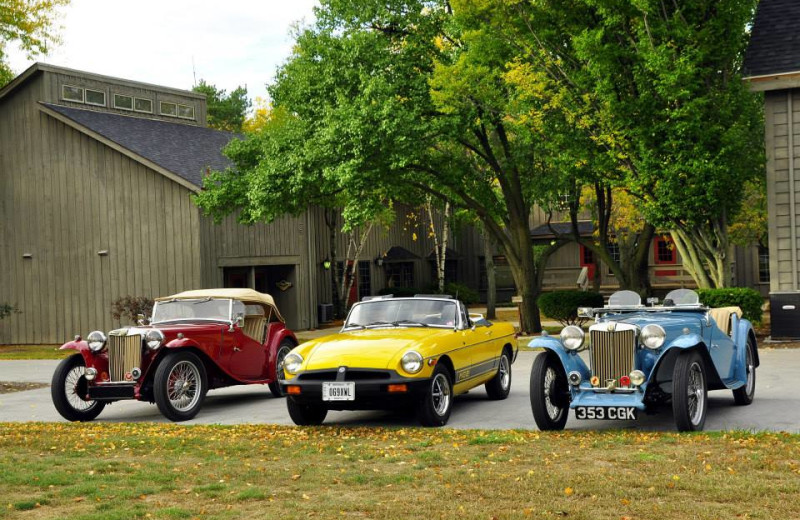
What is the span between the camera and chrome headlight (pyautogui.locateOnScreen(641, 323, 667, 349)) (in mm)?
9820

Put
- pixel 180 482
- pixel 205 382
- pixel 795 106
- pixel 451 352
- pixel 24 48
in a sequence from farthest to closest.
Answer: pixel 24 48 < pixel 795 106 < pixel 205 382 < pixel 451 352 < pixel 180 482

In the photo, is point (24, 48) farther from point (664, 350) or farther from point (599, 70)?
point (664, 350)

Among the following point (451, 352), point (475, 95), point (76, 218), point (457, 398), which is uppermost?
point (475, 95)

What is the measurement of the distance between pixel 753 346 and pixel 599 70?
404 inches

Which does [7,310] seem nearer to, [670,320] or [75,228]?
[75,228]

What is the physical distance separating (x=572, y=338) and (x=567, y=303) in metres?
16.3

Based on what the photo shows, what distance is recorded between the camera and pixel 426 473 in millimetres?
7910

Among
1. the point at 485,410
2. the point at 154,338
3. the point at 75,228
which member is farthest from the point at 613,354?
the point at 75,228

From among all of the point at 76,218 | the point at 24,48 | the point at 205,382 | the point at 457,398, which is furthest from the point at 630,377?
the point at 24,48

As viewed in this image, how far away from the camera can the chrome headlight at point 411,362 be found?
10617 millimetres

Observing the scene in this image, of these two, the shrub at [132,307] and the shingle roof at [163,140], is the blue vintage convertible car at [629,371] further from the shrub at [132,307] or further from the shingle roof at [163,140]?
the shingle roof at [163,140]

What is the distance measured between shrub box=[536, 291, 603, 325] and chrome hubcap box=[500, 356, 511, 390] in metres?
12.7

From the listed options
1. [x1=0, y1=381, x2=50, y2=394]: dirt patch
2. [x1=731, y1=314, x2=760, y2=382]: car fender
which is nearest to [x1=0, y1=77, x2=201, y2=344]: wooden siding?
[x1=0, y1=381, x2=50, y2=394]: dirt patch

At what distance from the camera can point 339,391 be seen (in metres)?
10.6
